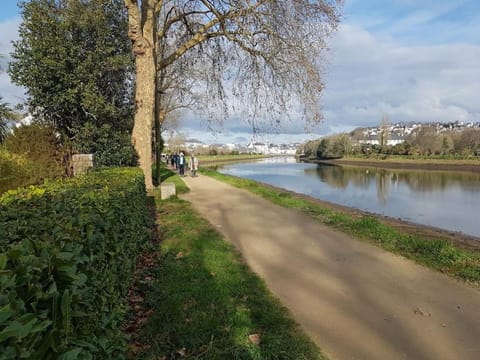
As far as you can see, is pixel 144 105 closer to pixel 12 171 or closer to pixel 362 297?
pixel 12 171

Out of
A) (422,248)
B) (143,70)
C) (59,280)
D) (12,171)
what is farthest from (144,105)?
(59,280)

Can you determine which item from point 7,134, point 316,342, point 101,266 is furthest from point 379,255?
point 7,134

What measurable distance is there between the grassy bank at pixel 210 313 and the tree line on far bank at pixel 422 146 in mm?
62896

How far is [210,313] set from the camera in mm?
3975

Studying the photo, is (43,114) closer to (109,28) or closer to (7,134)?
(7,134)

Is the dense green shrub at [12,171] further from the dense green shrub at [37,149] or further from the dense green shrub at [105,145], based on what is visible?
the dense green shrub at [105,145]

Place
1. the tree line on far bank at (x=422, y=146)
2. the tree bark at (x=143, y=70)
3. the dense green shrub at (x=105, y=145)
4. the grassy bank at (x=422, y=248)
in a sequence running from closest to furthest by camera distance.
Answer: the grassy bank at (x=422, y=248)
the tree bark at (x=143, y=70)
the dense green shrub at (x=105, y=145)
the tree line on far bank at (x=422, y=146)

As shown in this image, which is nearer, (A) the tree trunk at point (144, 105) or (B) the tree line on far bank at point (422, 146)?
(A) the tree trunk at point (144, 105)

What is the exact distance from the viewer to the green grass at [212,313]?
3291mm

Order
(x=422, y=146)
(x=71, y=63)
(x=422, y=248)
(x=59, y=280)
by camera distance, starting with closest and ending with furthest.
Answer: (x=59, y=280), (x=422, y=248), (x=71, y=63), (x=422, y=146)

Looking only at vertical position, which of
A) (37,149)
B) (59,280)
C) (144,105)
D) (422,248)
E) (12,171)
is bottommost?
(422,248)

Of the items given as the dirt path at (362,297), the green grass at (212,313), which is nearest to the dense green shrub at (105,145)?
the dirt path at (362,297)

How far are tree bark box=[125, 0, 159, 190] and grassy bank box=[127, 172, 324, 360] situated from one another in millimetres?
7802

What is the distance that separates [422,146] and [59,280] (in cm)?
7823
